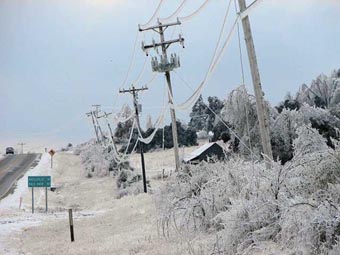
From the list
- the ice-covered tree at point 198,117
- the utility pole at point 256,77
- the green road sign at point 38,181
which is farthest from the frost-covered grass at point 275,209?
the ice-covered tree at point 198,117

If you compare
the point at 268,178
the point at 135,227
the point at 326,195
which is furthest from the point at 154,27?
the point at 326,195

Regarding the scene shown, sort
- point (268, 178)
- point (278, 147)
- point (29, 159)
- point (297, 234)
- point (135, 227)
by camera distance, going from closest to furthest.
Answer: point (297, 234), point (268, 178), point (135, 227), point (278, 147), point (29, 159)

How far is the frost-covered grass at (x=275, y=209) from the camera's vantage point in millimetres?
7621

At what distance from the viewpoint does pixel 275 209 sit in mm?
9312

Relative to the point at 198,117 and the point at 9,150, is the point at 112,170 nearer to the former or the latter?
the point at 198,117

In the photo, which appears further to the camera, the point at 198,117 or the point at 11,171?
the point at 198,117

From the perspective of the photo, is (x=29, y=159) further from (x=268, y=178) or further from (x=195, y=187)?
(x=268, y=178)

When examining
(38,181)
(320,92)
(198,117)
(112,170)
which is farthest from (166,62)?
(198,117)

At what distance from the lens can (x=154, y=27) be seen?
3112 cm

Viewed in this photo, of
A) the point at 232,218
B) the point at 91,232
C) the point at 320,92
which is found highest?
the point at 320,92

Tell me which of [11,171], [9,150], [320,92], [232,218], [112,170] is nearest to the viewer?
[232,218]

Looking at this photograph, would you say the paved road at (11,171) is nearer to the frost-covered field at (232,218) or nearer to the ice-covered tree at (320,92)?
the frost-covered field at (232,218)

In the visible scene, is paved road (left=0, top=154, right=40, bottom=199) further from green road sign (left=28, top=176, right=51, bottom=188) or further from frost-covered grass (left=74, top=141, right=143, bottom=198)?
green road sign (left=28, top=176, right=51, bottom=188)

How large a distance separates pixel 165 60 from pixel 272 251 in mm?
22614
